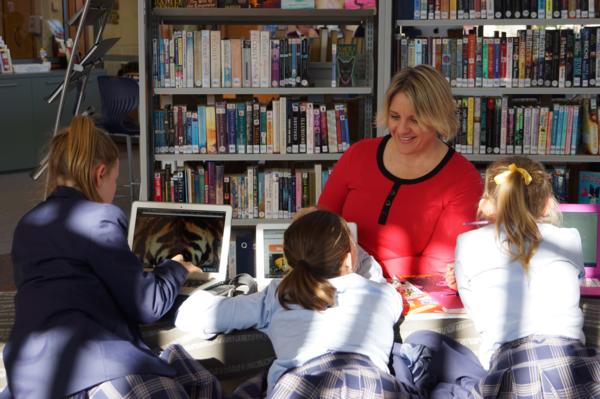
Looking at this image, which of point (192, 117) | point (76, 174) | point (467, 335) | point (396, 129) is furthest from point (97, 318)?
point (192, 117)

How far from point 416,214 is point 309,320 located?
37.4 inches

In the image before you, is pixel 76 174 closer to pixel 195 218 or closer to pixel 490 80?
pixel 195 218

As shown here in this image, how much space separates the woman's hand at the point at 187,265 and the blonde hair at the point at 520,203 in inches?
33.4

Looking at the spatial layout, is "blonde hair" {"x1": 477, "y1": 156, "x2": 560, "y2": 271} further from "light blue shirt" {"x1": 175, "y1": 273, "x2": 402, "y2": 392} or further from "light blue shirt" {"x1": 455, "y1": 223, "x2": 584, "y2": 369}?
"light blue shirt" {"x1": 175, "y1": 273, "x2": 402, "y2": 392}

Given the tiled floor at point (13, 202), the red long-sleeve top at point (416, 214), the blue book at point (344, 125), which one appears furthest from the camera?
the tiled floor at point (13, 202)

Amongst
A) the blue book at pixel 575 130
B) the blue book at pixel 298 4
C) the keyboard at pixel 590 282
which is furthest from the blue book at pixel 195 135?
the keyboard at pixel 590 282

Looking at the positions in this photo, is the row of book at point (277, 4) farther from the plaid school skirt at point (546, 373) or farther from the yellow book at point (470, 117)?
the plaid school skirt at point (546, 373)

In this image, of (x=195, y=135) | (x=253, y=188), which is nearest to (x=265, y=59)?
(x=195, y=135)

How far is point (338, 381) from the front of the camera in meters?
2.09

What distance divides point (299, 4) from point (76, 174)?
9.87 feet

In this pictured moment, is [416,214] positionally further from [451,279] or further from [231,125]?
[231,125]

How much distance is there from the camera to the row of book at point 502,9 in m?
4.93

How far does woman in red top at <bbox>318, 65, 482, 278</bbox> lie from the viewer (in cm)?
303

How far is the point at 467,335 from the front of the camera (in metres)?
2.43
